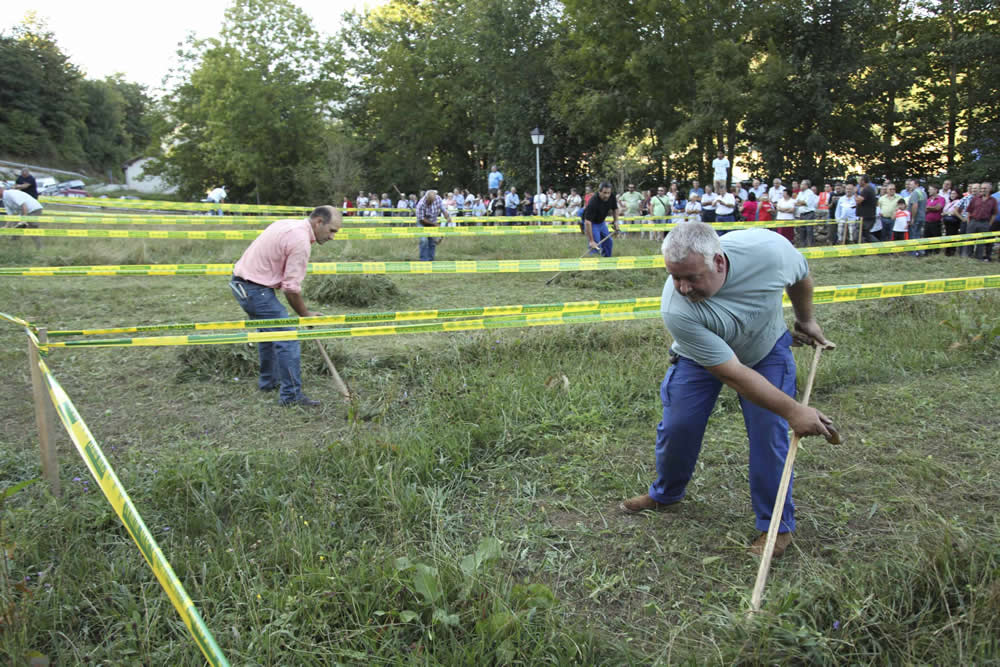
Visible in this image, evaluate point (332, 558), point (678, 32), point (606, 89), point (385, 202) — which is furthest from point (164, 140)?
point (332, 558)

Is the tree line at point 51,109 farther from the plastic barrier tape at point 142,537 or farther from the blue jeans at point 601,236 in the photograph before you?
the plastic barrier tape at point 142,537

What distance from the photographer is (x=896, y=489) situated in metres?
4.00

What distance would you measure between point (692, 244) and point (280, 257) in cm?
379

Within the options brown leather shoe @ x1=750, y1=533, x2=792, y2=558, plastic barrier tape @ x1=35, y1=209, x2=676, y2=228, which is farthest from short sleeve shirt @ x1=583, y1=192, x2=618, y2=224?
brown leather shoe @ x1=750, y1=533, x2=792, y2=558

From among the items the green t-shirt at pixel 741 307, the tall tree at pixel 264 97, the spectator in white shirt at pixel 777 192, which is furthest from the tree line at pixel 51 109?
the green t-shirt at pixel 741 307

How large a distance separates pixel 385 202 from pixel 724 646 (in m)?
29.4

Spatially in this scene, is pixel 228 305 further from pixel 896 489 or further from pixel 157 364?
pixel 896 489

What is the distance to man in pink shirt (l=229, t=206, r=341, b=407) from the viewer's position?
5547mm

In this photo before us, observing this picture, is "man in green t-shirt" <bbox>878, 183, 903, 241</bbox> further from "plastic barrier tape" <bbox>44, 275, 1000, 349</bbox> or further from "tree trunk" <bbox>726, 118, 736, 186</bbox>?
"tree trunk" <bbox>726, 118, 736, 186</bbox>

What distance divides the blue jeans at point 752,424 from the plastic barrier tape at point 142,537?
2268 millimetres

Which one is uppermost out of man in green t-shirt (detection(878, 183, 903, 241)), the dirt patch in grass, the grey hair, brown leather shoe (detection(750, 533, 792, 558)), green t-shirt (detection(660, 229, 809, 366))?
man in green t-shirt (detection(878, 183, 903, 241))

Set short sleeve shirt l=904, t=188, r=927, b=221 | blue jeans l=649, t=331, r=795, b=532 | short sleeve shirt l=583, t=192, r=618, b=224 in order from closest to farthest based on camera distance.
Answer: blue jeans l=649, t=331, r=795, b=532, short sleeve shirt l=583, t=192, r=618, b=224, short sleeve shirt l=904, t=188, r=927, b=221

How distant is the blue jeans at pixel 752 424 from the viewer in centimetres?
330

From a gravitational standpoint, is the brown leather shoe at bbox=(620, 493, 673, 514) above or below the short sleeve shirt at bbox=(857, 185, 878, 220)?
below
